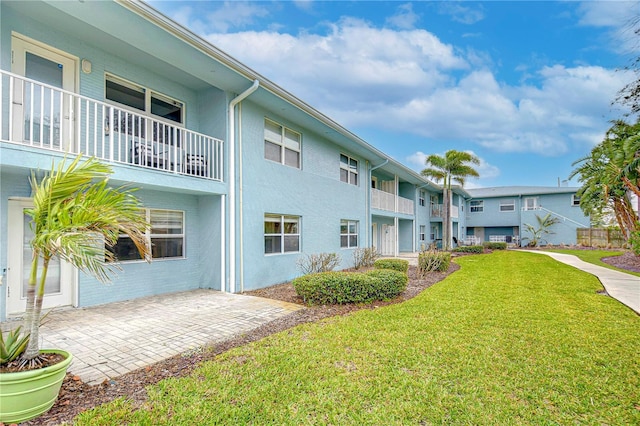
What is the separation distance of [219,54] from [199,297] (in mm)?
6139

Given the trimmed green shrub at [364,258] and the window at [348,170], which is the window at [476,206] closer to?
the window at [348,170]

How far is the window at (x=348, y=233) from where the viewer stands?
15.2 metres

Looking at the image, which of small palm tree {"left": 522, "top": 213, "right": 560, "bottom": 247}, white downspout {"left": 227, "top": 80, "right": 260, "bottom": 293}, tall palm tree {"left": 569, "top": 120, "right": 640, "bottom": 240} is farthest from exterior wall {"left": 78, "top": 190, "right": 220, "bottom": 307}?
small palm tree {"left": 522, "top": 213, "right": 560, "bottom": 247}

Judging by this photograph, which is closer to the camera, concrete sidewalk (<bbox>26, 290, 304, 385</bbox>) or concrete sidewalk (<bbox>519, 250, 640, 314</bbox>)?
concrete sidewalk (<bbox>26, 290, 304, 385</bbox>)

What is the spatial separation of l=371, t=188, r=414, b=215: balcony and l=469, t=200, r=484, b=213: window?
1779 cm

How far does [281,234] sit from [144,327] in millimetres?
5843

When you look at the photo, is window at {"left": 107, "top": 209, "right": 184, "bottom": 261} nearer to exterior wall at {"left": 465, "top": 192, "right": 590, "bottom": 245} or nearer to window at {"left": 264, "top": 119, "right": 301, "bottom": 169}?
window at {"left": 264, "top": 119, "right": 301, "bottom": 169}

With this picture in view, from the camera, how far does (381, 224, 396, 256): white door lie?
22422 mm

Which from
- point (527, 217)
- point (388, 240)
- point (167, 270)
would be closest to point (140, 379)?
point (167, 270)

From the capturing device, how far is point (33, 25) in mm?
6285

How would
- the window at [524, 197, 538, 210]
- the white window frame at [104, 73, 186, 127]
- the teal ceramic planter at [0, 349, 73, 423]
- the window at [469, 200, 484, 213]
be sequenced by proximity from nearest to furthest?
1. the teal ceramic planter at [0, 349, 73, 423]
2. the white window frame at [104, 73, 186, 127]
3. the window at [524, 197, 538, 210]
4. the window at [469, 200, 484, 213]

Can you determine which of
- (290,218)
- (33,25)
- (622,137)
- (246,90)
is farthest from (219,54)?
(622,137)

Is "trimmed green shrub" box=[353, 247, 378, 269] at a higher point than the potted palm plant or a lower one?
lower

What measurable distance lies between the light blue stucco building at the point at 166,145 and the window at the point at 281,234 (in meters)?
0.05
